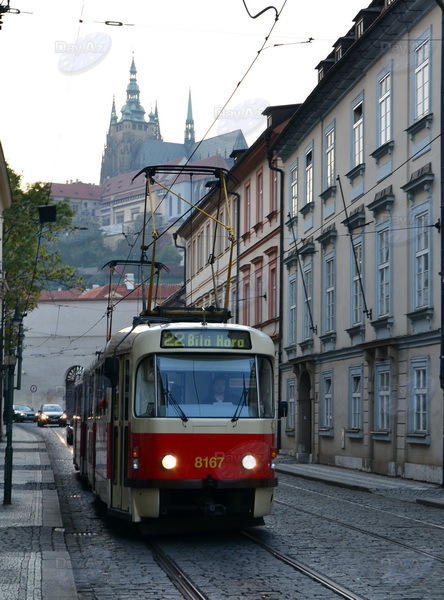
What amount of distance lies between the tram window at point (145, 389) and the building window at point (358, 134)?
697 inches

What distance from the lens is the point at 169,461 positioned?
12.8m

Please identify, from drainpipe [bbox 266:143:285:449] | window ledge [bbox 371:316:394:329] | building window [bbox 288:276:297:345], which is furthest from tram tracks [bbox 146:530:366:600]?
drainpipe [bbox 266:143:285:449]

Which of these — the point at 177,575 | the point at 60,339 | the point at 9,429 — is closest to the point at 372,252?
A: the point at 9,429

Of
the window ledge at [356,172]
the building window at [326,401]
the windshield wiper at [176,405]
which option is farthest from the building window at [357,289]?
the windshield wiper at [176,405]

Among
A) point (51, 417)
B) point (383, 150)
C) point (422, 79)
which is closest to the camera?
point (422, 79)

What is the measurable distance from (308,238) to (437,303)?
1209cm

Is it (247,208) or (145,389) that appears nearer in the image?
(145,389)

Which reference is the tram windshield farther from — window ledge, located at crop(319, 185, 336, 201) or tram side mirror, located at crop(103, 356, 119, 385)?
→ window ledge, located at crop(319, 185, 336, 201)

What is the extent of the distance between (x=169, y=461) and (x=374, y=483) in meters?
12.3

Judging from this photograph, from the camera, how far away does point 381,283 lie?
91.7 ft

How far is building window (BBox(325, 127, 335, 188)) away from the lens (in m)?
33.2

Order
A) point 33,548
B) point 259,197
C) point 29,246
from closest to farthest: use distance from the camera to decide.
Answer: point 33,548, point 259,197, point 29,246

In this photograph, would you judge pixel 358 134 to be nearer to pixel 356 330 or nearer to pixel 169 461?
pixel 356 330

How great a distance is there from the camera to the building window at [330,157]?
33.2 meters
